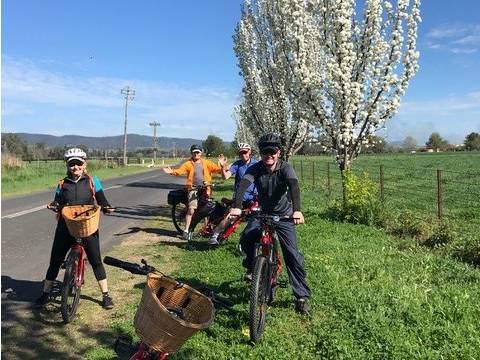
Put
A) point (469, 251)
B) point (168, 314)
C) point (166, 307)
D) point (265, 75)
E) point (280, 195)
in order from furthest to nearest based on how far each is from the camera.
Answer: point (265, 75) → point (469, 251) → point (280, 195) → point (166, 307) → point (168, 314)

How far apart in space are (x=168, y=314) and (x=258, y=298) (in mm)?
2114

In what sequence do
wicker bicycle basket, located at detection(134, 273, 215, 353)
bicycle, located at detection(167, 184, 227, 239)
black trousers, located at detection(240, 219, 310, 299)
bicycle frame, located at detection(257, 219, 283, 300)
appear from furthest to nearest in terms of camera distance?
bicycle, located at detection(167, 184, 227, 239), black trousers, located at detection(240, 219, 310, 299), bicycle frame, located at detection(257, 219, 283, 300), wicker bicycle basket, located at detection(134, 273, 215, 353)

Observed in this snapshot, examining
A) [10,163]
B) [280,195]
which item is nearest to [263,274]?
[280,195]

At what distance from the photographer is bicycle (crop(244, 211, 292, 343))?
495 centimetres

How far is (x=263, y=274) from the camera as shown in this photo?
5.24 meters

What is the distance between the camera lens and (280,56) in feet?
51.7

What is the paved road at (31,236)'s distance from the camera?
274 inches

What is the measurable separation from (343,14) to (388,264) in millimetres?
6354

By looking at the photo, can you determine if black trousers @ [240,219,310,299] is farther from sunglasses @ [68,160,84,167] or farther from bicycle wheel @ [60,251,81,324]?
sunglasses @ [68,160,84,167]

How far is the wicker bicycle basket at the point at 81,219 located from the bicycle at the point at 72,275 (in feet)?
0.08

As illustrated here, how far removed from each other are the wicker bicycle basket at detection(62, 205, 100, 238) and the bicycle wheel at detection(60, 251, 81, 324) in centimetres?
31

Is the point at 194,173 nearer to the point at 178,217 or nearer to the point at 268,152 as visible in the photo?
the point at 178,217

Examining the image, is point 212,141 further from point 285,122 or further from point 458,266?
point 458,266

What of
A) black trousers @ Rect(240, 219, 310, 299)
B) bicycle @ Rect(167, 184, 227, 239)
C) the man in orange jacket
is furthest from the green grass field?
the man in orange jacket
